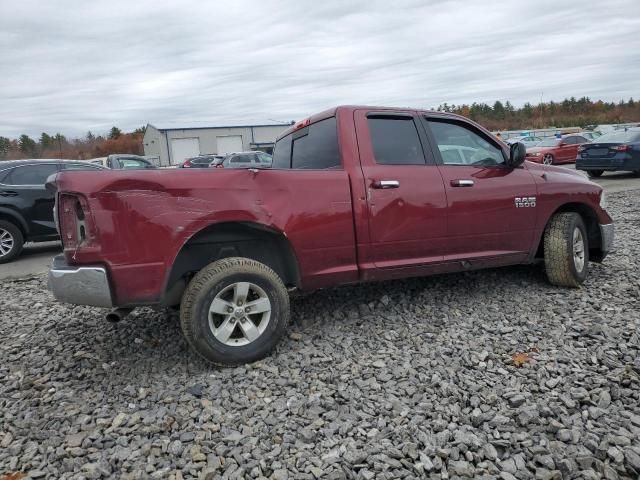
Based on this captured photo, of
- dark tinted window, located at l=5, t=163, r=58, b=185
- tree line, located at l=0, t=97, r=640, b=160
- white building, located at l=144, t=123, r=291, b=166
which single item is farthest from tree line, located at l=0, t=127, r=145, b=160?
dark tinted window, located at l=5, t=163, r=58, b=185

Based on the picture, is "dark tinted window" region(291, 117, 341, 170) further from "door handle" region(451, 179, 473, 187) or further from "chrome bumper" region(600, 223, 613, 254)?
"chrome bumper" region(600, 223, 613, 254)

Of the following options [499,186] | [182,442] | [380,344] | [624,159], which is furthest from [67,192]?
[624,159]

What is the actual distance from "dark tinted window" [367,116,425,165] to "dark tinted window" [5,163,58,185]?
22.0ft

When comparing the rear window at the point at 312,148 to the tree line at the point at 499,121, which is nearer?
the rear window at the point at 312,148

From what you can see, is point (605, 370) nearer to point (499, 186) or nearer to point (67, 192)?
point (499, 186)

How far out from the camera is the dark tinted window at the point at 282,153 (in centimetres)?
488

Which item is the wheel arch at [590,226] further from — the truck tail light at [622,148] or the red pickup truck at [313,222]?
the truck tail light at [622,148]

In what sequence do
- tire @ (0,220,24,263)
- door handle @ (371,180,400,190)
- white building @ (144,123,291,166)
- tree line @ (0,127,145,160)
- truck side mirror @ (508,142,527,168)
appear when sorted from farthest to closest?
tree line @ (0,127,145,160), white building @ (144,123,291,166), tire @ (0,220,24,263), truck side mirror @ (508,142,527,168), door handle @ (371,180,400,190)

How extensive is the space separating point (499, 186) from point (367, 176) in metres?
1.38

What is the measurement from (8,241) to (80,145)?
6621cm

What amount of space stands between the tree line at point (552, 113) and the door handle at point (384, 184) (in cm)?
6747

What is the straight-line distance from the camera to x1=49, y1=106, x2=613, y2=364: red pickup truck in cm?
325

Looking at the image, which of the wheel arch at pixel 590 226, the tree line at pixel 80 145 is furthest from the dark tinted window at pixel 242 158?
the tree line at pixel 80 145

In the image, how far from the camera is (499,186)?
4520 mm
